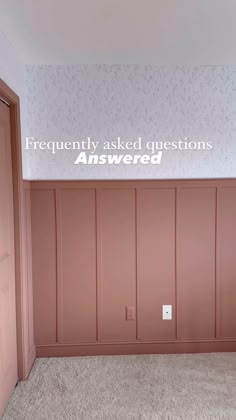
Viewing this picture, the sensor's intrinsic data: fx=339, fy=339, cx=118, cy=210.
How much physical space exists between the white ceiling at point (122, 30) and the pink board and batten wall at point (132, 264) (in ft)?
3.14

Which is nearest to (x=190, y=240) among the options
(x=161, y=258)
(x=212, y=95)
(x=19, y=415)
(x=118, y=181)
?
(x=161, y=258)

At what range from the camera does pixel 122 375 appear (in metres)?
2.48

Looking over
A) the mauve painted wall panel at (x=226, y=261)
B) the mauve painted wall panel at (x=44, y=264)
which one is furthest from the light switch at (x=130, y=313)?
the mauve painted wall panel at (x=226, y=261)

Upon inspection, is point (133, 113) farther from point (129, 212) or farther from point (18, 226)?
point (18, 226)

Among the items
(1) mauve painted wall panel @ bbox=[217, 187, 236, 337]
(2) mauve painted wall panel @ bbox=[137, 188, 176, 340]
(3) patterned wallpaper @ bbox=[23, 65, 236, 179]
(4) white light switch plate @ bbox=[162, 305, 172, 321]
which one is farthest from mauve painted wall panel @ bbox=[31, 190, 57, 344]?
(1) mauve painted wall panel @ bbox=[217, 187, 236, 337]

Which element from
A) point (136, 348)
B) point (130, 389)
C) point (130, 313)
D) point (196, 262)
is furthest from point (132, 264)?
point (130, 389)

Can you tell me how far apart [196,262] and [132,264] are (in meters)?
0.53

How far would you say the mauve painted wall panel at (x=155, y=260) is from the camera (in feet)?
9.09

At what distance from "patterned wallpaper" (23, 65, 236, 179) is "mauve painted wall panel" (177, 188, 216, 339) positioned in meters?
0.22

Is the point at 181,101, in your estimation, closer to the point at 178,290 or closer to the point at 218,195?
the point at 218,195

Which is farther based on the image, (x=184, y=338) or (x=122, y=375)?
(x=184, y=338)

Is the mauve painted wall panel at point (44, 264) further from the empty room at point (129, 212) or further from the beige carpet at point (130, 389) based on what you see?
the beige carpet at point (130, 389)

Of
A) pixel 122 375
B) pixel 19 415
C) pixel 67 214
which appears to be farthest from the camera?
pixel 67 214

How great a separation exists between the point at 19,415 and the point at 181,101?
251 centimetres
